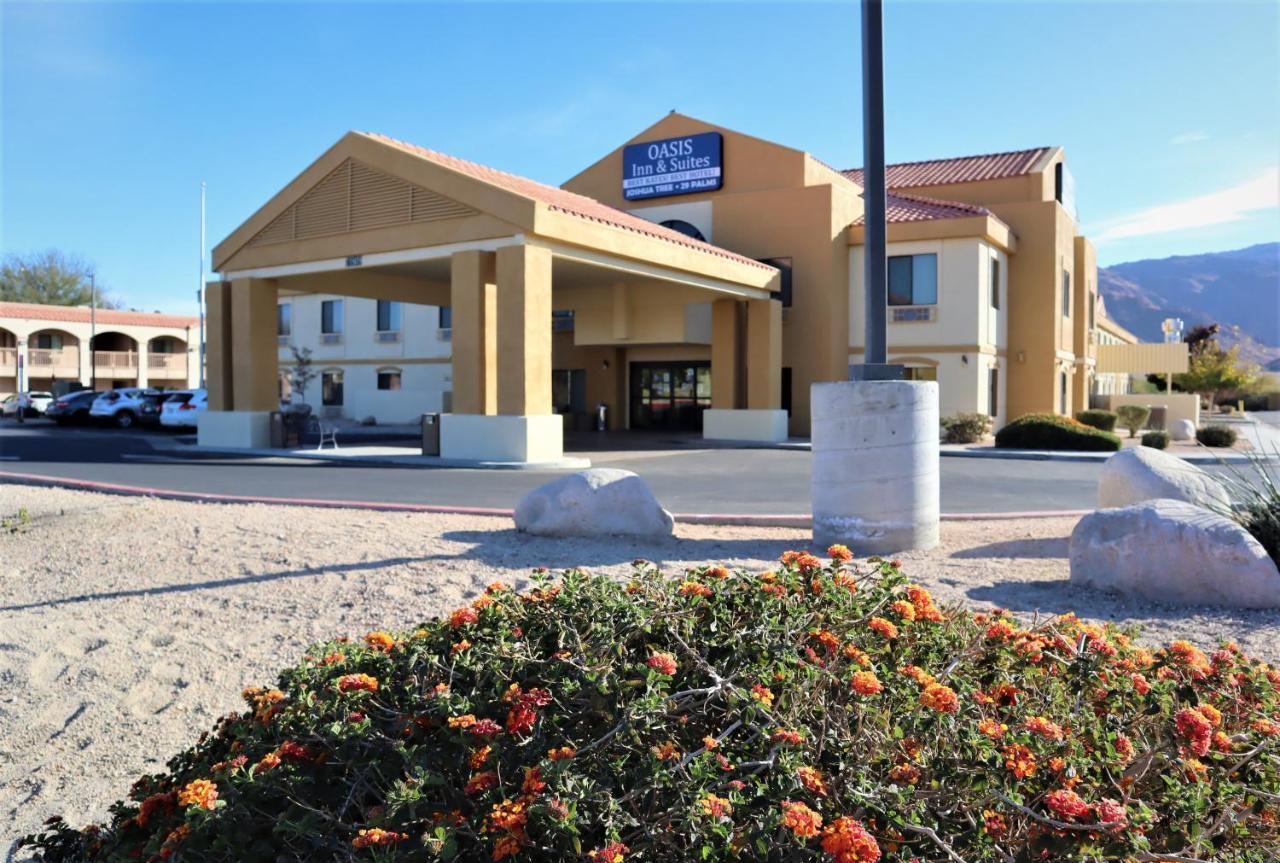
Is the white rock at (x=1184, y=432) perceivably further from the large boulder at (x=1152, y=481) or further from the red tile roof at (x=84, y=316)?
the red tile roof at (x=84, y=316)

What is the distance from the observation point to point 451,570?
7547mm

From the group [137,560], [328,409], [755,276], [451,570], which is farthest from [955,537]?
[328,409]

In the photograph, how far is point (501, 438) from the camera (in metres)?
19.8

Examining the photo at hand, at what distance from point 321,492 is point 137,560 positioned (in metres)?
6.23

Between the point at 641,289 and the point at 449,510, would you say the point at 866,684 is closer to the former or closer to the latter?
the point at 449,510

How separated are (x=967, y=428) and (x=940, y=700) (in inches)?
1002

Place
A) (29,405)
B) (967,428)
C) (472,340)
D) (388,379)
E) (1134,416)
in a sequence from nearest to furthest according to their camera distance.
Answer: (472,340), (967,428), (1134,416), (388,379), (29,405)

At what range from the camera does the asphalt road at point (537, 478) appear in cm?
1342

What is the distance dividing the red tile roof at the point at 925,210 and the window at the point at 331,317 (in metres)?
23.1

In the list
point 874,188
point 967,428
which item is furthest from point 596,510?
point 967,428

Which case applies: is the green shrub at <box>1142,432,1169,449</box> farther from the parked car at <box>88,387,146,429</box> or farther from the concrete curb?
the parked car at <box>88,387,146,429</box>

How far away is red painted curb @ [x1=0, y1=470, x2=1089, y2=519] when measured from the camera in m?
10.8

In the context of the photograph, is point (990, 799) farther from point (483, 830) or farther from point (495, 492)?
point (495, 492)

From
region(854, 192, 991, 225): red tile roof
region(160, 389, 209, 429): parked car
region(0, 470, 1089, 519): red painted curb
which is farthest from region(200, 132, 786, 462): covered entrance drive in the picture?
region(160, 389, 209, 429): parked car
